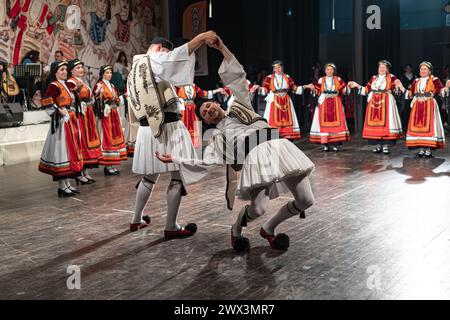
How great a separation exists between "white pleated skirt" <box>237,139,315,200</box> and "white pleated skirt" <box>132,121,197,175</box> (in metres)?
0.55

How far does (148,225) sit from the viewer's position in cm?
380

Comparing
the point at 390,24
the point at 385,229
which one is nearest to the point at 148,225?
the point at 385,229

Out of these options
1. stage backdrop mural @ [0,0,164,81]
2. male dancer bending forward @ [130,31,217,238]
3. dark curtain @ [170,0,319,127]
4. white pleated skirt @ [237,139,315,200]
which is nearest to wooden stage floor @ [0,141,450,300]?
male dancer bending forward @ [130,31,217,238]

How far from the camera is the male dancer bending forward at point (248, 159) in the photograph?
2889 mm

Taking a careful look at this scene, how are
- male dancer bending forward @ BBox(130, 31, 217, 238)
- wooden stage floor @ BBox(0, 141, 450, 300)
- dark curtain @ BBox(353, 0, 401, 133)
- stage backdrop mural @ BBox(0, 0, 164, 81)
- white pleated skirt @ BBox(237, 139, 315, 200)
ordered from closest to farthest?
wooden stage floor @ BBox(0, 141, 450, 300)
white pleated skirt @ BBox(237, 139, 315, 200)
male dancer bending forward @ BBox(130, 31, 217, 238)
stage backdrop mural @ BBox(0, 0, 164, 81)
dark curtain @ BBox(353, 0, 401, 133)

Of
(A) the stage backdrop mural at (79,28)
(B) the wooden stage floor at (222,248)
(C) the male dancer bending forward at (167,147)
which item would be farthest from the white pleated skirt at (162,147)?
(A) the stage backdrop mural at (79,28)

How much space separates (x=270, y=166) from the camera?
288 centimetres

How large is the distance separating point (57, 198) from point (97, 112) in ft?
4.12

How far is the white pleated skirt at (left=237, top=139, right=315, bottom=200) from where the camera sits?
9.41ft

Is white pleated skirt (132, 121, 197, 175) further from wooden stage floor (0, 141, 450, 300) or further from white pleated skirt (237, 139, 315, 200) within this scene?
white pleated skirt (237, 139, 315, 200)

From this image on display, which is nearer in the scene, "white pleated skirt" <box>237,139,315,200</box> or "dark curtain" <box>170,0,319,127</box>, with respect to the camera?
"white pleated skirt" <box>237,139,315,200</box>

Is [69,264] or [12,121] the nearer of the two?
[69,264]
